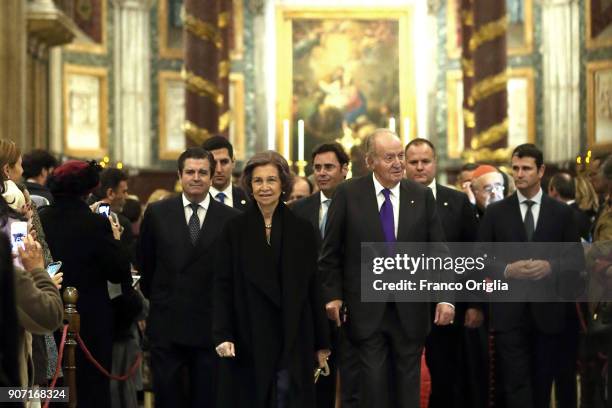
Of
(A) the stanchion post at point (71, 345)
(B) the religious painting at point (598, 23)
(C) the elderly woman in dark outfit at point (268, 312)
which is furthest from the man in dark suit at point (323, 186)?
(B) the religious painting at point (598, 23)

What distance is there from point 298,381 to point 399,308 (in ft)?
3.45

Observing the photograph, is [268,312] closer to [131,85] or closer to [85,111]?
[85,111]

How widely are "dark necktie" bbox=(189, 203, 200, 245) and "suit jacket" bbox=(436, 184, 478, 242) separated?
71.4 inches

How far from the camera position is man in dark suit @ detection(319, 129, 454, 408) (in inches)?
294

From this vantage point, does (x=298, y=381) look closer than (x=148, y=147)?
Yes

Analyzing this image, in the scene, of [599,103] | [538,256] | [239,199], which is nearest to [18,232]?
[239,199]

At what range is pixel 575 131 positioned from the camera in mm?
22031

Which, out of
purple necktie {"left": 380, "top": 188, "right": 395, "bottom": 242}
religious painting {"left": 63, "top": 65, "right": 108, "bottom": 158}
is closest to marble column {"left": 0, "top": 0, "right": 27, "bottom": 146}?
religious painting {"left": 63, "top": 65, "right": 108, "bottom": 158}

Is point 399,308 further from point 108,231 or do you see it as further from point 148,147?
point 148,147

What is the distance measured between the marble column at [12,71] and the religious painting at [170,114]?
26.4ft

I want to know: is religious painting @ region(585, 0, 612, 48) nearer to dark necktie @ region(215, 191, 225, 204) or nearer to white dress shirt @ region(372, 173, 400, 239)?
dark necktie @ region(215, 191, 225, 204)

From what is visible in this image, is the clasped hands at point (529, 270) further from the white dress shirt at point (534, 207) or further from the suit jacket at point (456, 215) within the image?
the suit jacket at point (456, 215)

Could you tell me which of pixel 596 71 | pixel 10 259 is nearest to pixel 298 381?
pixel 10 259

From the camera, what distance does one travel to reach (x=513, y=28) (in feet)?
75.6
